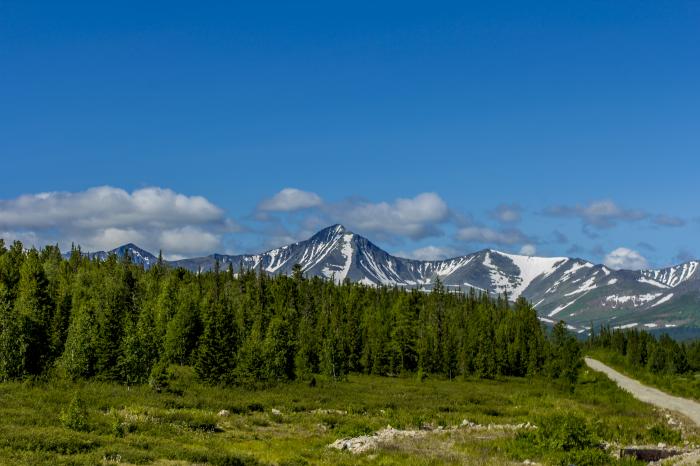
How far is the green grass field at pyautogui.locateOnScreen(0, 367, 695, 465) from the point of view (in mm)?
29234

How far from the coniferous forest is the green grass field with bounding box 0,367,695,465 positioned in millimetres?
5978

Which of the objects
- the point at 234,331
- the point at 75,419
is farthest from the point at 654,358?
the point at 75,419

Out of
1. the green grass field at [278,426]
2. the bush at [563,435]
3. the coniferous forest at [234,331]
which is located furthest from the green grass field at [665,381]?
the bush at [563,435]

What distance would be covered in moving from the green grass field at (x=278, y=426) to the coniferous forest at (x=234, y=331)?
5978 millimetres

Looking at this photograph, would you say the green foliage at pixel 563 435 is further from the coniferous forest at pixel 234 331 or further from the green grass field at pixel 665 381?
the green grass field at pixel 665 381

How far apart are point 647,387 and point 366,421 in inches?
2851

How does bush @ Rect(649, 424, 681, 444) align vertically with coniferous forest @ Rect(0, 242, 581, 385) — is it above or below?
below

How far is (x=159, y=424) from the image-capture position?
1522 inches

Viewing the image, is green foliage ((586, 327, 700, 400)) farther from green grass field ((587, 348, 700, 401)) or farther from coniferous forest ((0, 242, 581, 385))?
coniferous forest ((0, 242, 581, 385))

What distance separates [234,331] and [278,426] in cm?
4623

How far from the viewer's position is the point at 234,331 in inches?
3541

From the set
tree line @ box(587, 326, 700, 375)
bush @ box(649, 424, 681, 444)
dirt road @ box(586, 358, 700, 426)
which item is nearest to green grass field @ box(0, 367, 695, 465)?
bush @ box(649, 424, 681, 444)

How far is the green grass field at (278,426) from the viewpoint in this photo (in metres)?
29.2

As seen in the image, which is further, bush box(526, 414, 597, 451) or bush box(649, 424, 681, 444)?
bush box(649, 424, 681, 444)
